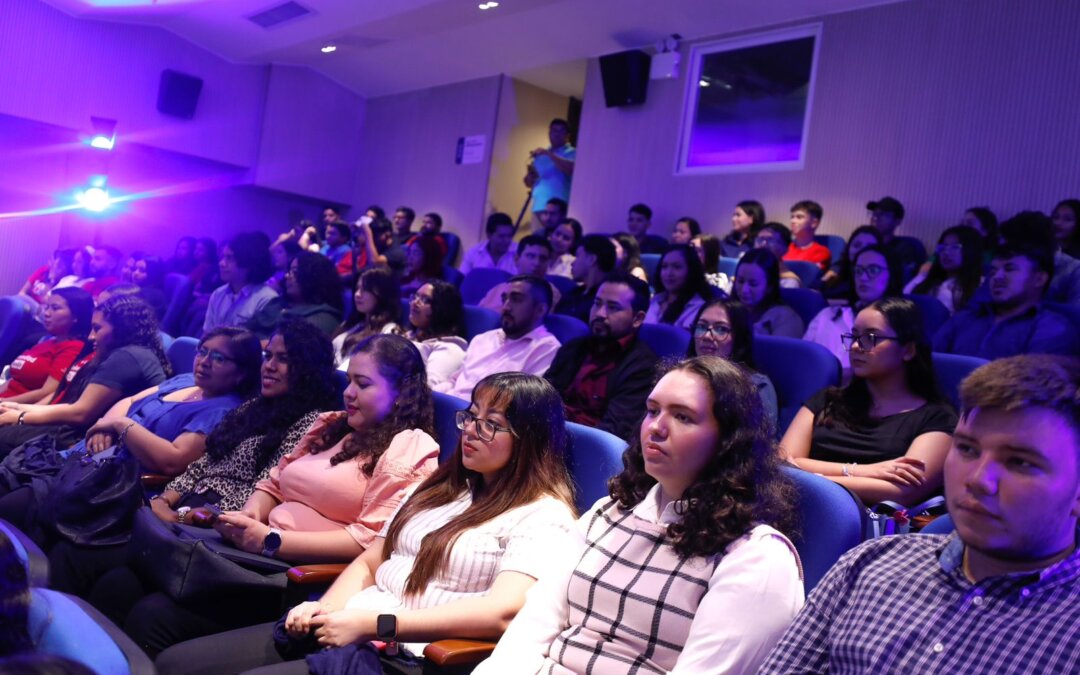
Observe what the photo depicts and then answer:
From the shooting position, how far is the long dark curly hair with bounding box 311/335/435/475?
235cm

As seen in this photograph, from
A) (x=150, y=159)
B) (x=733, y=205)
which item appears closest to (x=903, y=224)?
(x=733, y=205)

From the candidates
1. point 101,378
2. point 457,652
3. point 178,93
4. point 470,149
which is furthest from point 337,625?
point 178,93

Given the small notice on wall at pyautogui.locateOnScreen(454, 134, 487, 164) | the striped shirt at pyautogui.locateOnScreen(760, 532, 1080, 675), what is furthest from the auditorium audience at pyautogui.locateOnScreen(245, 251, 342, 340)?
the small notice on wall at pyautogui.locateOnScreen(454, 134, 487, 164)

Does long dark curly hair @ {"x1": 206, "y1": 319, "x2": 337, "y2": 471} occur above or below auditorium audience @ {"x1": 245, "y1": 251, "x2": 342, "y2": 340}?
below

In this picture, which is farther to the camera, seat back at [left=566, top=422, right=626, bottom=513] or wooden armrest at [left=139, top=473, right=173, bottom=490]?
wooden armrest at [left=139, top=473, right=173, bottom=490]

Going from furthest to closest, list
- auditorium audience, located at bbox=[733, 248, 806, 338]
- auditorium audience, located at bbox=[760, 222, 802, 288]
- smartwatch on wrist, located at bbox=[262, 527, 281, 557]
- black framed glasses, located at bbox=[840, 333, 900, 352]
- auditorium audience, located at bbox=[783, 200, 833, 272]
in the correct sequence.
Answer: auditorium audience, located at bbox=[783, 200, 833, 272] < auditorium audience, located at bbox=[760, 222, 802, 288] < auditorium audience, located at bbox=[733, 248, 806, 338] < black framed glasses, located at bbox=[840, 333, 900, 352] < smartwatch on wrist, located at bbox=[262, 527, 281, 557]

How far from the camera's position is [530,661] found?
62.1 inches

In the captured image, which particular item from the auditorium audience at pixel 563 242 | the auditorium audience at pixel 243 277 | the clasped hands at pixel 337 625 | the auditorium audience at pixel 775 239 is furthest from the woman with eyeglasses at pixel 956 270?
the auditorium audience at pixel 243 277

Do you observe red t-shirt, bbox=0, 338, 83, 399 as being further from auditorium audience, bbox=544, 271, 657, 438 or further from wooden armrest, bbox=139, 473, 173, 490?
auditorium audience, bbox=544, 271, 657, 438

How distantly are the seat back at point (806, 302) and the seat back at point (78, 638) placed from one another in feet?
10.2

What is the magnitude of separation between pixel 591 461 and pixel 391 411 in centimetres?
67

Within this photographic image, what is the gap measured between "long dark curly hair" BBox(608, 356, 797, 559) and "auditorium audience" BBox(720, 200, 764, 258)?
158 inches

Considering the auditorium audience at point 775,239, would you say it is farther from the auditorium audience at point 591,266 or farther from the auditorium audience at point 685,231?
the auditorium audience at point 591,266

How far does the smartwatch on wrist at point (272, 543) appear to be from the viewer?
2051mm
